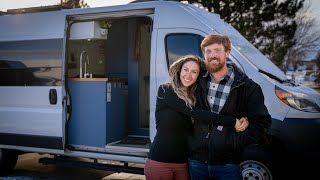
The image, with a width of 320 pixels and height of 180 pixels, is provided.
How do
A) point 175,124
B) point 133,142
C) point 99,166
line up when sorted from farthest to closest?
point 133,142, point 99,166, point 175,124

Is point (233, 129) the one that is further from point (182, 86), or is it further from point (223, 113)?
point (182, 86)

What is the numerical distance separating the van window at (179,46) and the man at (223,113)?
2238mm

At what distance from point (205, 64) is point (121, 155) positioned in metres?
2.93

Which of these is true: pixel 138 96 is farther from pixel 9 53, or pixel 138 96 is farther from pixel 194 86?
pixel 194 86

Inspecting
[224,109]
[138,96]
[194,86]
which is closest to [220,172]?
[224,109]

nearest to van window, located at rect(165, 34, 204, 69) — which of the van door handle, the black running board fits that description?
the black running board

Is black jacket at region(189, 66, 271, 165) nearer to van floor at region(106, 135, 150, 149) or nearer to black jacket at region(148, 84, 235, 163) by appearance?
black jacket at region(148, 84, 235, 163)

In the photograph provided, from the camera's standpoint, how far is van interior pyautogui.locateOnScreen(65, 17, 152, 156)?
5602mm

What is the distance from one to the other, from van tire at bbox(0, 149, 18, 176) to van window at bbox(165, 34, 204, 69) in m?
3.21

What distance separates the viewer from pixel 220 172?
2.53 metres

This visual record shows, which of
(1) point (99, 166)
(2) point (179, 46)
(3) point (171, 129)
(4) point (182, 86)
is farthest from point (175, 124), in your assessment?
(1) point (99, 166)

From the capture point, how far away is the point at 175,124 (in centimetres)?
→ 271

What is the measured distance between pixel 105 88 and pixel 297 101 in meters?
2.67

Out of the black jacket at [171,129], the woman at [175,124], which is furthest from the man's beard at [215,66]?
the black jacket at [171,129]
